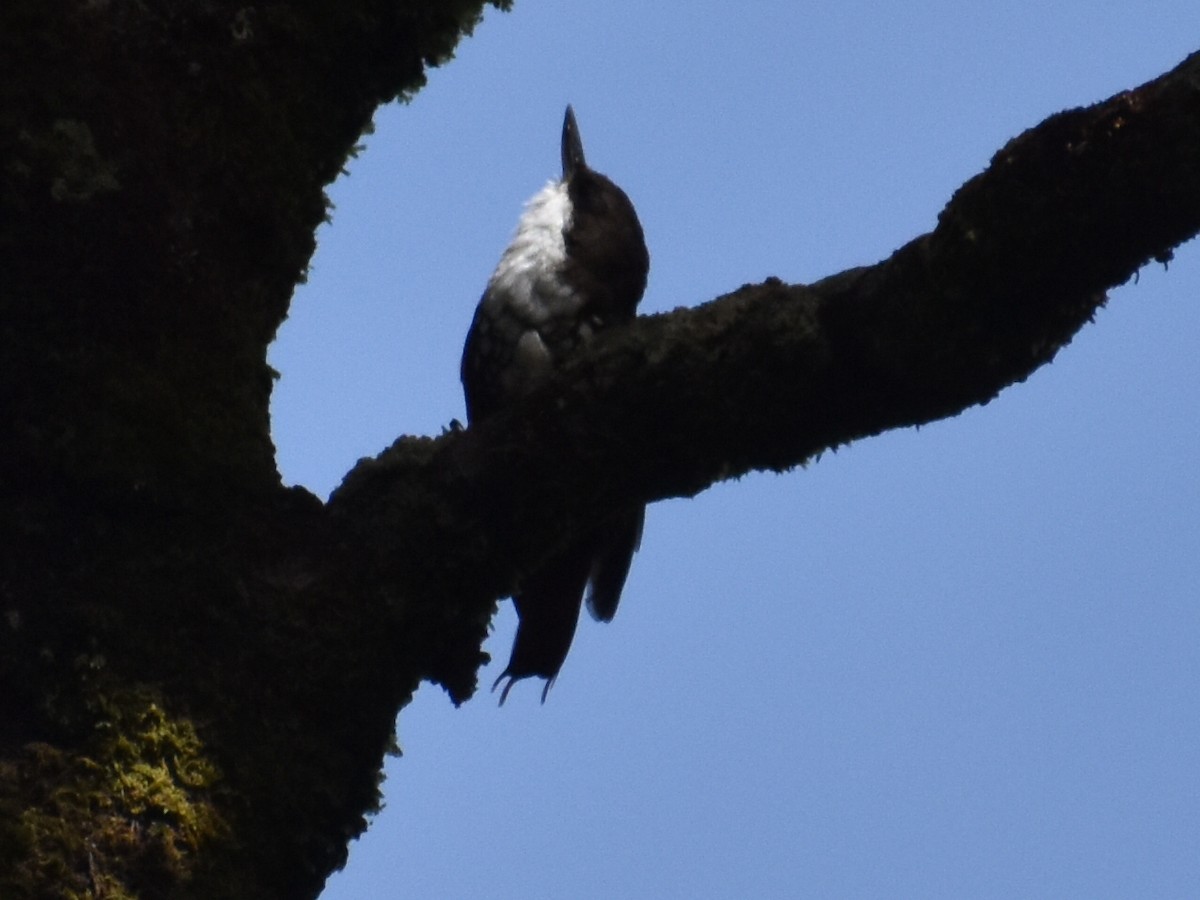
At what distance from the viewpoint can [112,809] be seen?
1930 millimetres

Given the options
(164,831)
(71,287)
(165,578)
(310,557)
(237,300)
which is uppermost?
(237,300)

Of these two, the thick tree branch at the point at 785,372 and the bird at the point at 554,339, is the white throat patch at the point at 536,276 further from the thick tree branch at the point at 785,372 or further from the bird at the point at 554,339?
the thick tree branch at the point at 785,372

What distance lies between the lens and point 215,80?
2.54 metres

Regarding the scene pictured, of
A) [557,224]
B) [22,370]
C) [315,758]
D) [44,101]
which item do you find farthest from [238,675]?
[557,224]

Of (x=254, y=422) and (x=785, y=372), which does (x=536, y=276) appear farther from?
(x=785, y=372)

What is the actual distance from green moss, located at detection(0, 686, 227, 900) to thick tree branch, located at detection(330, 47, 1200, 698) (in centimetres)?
46

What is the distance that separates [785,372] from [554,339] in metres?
1.52

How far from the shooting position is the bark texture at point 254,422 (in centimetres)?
201

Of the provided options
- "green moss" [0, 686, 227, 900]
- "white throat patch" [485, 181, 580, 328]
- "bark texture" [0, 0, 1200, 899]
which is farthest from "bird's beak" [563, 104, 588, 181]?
"green moss" [0, 686, 227, 900]

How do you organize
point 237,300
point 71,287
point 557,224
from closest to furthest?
point 71,287
point 237,300
point 557,224

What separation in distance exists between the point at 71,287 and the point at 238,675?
69 cm

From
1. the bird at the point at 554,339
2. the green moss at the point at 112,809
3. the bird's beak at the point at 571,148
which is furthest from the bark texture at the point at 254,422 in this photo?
the bird's beak at the point at 571,148

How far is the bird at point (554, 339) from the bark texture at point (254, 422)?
115cm

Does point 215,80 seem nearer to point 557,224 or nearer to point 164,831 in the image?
point 164,831
